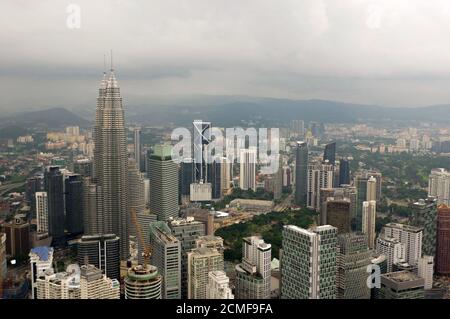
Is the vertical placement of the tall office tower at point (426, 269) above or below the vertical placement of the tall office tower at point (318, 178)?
below

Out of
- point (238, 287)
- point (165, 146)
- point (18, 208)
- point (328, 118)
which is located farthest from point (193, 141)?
point (238, 287)

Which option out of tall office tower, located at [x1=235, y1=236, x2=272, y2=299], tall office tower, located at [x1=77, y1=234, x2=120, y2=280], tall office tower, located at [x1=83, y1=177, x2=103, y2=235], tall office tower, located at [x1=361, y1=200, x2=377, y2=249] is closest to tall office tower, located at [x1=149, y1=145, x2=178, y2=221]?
tall office tower, located at [x1=83, y1=177, x2=103, y2=235]

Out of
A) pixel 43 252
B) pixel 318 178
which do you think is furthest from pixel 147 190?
pixel 318 178

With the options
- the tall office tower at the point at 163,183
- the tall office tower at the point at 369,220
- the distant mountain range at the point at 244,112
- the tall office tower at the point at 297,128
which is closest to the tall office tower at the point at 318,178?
the tall office tower at the point at 369,220

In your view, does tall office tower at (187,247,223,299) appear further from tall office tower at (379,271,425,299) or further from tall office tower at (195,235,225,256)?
tall office tower at (379,271,425,299)

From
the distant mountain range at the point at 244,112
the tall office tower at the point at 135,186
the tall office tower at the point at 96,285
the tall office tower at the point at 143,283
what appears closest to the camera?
the tall office tower at the point at 96,285

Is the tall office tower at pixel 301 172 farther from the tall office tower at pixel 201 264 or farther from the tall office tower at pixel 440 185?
the tall office tower at pixel 201 264

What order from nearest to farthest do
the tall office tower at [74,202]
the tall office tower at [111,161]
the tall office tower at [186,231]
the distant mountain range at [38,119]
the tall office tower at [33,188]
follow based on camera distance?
the distant mountain range at [38,119] → the tall office tower at [186,231] → the tall office tower at [33,188] → the tall office tower at [74,202] → the tall office tower at [111,161]
